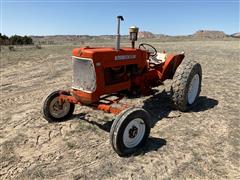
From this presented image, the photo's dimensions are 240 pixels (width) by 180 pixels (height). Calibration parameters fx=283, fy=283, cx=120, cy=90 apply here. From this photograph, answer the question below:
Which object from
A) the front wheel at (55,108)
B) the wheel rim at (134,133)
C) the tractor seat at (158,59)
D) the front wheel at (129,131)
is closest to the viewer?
the front wheel at (129,131)

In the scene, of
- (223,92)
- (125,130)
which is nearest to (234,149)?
(125,130)

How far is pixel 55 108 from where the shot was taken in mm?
6352

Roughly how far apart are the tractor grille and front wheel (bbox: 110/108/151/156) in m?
1.01

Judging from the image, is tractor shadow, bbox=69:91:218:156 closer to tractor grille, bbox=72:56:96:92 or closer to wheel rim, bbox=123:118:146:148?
wheel rim, bbox=123:118:146:148

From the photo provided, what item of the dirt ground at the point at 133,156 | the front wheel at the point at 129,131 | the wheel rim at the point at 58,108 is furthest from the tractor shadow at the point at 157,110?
the wheel rim at the point at 58,108

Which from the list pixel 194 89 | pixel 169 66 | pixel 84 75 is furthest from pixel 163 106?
pixel 84 75

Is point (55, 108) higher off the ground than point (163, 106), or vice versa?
point (55, 108)

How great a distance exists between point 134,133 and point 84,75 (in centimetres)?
148

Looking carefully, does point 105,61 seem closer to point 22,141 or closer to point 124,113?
point 124,113

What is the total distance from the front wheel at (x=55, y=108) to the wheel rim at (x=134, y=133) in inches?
85.6

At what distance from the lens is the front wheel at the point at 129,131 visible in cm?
456

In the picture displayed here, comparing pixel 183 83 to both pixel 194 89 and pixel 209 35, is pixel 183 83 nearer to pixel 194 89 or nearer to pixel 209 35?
pixel 194 89

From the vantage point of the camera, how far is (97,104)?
18.1ft

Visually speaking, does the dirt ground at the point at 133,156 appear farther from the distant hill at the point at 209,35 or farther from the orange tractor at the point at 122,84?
the distant hill at the point at 209,35
